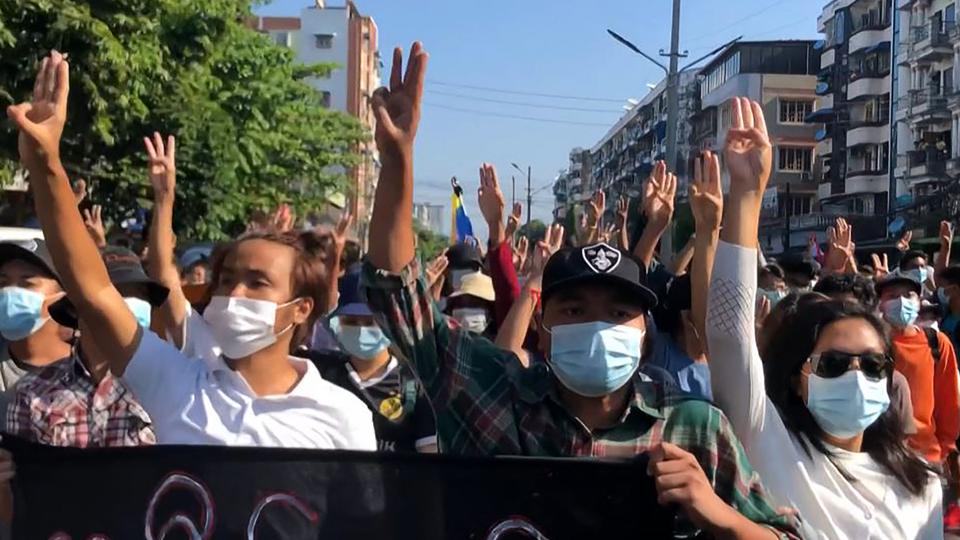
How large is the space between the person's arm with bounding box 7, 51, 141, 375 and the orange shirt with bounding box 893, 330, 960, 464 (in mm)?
3850

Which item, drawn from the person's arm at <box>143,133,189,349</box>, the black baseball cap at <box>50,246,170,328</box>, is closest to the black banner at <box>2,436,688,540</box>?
the black baseball cap at <box>50,246,170,328</box>

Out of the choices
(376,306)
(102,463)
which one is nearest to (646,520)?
(376,306)

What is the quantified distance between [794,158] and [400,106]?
6998cm

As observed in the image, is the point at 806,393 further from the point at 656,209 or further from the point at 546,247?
the point at 546,247

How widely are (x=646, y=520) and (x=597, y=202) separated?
4974 millimetres

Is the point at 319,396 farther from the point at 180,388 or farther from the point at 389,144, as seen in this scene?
the point at 389,144

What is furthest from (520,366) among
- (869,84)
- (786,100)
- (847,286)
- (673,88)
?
(786,100)

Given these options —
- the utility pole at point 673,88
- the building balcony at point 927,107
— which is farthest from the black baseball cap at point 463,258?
the building balcony at point 927,107

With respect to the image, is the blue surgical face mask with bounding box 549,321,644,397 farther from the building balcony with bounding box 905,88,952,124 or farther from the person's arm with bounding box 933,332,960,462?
the building balcony with bounding box 905,88,952,124

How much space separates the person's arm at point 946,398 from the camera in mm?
5668

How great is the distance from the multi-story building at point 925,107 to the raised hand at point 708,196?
45415 millimetres

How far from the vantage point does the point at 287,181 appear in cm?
2600

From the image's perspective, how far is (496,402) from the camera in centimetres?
267

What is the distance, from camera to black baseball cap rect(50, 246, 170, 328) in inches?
142
